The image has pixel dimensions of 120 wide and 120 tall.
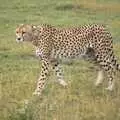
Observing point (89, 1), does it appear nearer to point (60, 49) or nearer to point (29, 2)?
point (29, 2)

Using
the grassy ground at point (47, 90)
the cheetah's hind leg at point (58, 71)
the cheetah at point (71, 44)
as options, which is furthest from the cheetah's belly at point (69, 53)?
the grassy ground at point (47, 90)

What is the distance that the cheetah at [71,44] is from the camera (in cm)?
1155

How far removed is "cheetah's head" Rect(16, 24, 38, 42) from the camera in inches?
454

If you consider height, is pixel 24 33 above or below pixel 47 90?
above

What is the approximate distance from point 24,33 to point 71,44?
1005mm

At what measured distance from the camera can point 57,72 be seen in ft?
38.9

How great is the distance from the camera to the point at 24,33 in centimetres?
1156

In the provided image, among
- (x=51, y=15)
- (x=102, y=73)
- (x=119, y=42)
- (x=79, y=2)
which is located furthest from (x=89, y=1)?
(x=102, y=73)

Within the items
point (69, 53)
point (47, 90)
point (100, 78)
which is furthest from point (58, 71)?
point (100, 78)

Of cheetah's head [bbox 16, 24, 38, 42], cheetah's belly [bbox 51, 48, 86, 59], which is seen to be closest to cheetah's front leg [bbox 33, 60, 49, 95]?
cheetah's belly [bbox 51, 48, 86, 59]

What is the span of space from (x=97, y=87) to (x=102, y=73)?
14.3 inches

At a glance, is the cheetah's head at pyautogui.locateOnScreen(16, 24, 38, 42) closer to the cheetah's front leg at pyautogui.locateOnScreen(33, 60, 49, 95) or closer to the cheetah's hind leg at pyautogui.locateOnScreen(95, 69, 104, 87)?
the cheetah's front leg at pyautogui.locateOnScreen(33, 60, 49, 95)

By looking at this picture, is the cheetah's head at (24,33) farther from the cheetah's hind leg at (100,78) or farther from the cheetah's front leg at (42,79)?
the cheetah's hind leg at (100,78)

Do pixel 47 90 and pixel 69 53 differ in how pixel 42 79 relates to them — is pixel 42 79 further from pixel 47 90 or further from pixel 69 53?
pixel 69 53
